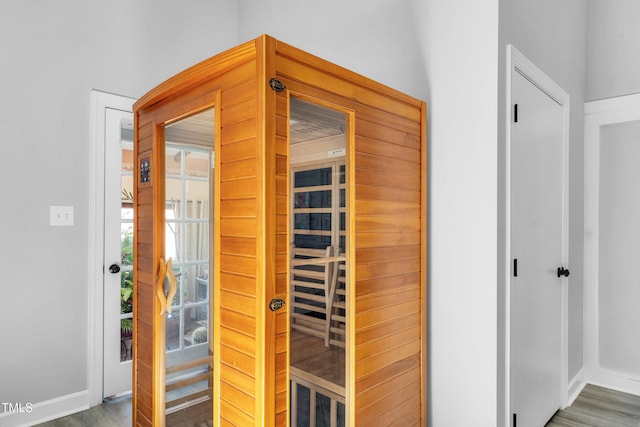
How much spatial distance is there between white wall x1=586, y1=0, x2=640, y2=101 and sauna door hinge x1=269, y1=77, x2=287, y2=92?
2.67 m

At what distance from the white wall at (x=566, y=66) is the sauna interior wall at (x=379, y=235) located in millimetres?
378

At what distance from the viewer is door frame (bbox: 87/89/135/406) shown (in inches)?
94.3

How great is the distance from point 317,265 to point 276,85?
64 centimetres

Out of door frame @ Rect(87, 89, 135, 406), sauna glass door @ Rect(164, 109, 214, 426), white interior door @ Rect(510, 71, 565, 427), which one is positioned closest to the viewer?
sauna glass door @ Rect(164, 109, 214, 426)

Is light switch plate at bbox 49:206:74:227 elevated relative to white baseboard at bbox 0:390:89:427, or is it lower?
elevated

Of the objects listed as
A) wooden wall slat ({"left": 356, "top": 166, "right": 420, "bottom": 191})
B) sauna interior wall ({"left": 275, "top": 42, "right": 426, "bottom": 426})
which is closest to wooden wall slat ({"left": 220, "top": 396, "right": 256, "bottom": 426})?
sauna interior wall ({"left": 275, "top": 42, "right": 426, "bottom": 426})

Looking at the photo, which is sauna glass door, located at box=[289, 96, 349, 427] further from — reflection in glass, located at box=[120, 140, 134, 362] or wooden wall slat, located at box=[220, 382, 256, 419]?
reflection in glass, located at box=[120, 140, 134, 362]

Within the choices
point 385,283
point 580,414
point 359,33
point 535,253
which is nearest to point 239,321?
point 385,283

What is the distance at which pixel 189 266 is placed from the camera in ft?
5.08

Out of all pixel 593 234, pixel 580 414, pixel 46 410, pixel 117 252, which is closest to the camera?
pixel 46 410

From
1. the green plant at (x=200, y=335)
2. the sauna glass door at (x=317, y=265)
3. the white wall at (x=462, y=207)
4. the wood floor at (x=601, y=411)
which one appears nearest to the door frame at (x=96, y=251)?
Answer: the green plant at (x=200, y=335)

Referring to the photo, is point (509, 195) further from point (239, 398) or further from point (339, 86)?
point (239, 398)

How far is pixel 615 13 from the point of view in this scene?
105 inches

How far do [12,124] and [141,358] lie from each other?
5.00 feet
